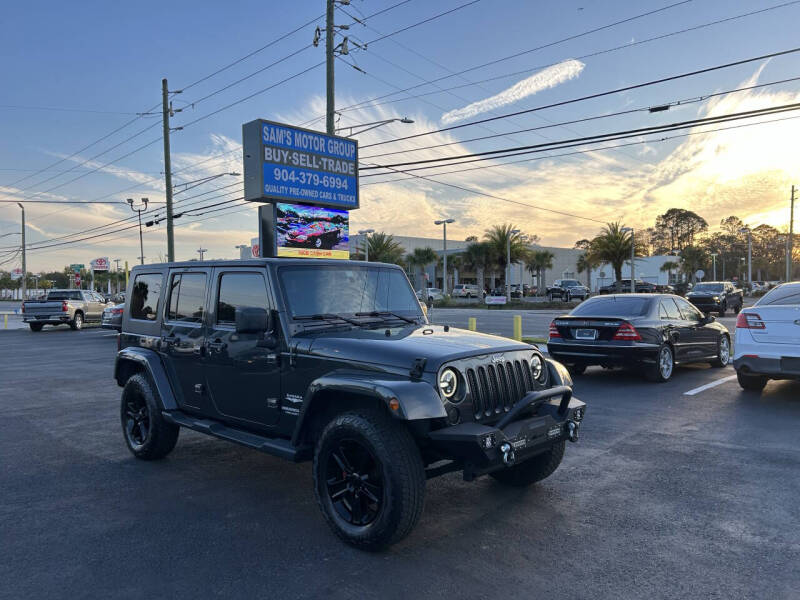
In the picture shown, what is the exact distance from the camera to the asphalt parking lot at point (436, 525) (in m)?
3.30

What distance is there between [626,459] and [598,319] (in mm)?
4613

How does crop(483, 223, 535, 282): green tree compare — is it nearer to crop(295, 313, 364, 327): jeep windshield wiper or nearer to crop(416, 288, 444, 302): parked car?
crop(416, 288, 444, 302): parked car

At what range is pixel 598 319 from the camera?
32.6 feet

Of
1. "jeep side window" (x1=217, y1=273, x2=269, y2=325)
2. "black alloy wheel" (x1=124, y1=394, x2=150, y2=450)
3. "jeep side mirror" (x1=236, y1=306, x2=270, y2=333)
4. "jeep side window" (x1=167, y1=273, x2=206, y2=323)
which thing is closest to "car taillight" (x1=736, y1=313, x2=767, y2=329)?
"jeep side window" (x1=217, y1=273, x2=269, y2=325)

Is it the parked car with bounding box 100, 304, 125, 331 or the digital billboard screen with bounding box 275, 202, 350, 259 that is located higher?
the digital billboard screen with bounding box 275, 202, 350, 259

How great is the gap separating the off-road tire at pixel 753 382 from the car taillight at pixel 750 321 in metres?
0.93

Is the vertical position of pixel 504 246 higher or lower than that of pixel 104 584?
higher

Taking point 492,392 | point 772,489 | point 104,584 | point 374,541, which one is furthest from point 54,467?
point 772,489

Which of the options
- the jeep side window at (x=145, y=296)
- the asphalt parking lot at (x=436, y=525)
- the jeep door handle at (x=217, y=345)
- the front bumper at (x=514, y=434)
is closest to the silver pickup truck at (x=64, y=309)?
the asphalt parking lot at (x=436, y=525)

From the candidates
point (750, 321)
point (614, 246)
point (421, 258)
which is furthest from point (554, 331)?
point (421, 258)

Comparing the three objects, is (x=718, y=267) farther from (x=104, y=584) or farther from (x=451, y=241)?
(x=104, y=584)

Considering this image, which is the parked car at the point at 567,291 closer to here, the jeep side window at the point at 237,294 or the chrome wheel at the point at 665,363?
the chrome wheel at the point at 665,363

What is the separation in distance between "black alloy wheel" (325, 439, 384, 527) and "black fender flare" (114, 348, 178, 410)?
2.23 metres

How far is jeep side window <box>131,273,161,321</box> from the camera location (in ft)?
19.4
